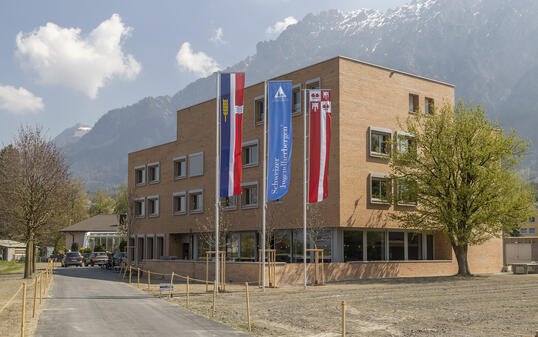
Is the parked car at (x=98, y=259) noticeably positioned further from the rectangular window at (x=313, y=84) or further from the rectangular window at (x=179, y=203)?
the rectangular window at (x=313, y=84)

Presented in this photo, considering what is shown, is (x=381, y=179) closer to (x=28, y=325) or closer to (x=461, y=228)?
(x=461, y=228)

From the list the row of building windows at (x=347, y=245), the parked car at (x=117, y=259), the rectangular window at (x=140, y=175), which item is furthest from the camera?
the rectangular window at (x=140, y=175)

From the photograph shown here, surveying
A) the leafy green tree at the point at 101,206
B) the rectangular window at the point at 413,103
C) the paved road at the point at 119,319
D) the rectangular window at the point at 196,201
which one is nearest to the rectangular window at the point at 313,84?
the rectangular window at the point at 413,103

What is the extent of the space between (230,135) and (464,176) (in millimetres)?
17465

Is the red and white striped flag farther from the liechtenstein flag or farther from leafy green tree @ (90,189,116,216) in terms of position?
leafy green tree @ (90,189,116,216)

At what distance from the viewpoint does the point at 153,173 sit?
59.9m

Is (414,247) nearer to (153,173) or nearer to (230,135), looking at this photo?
(230,135)

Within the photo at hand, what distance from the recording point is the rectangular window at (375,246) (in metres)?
41.1

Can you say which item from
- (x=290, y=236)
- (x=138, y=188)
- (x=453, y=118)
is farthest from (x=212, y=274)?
(x=138, y=188)

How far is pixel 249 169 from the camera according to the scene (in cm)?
4619

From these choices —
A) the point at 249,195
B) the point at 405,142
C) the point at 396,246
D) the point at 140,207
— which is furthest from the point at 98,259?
the point at 405,142

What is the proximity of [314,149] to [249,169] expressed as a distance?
14722 millimetres

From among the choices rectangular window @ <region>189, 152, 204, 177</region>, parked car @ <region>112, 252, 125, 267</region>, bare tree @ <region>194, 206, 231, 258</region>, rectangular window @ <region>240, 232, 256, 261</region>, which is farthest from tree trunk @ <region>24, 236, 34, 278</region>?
rectangular window @ <region>240, 232, 256, 261</region>

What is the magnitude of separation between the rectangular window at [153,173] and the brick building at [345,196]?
8535 millimetres
